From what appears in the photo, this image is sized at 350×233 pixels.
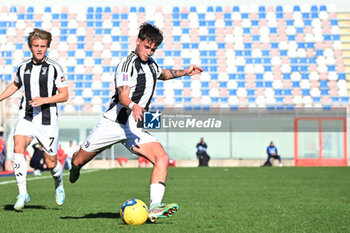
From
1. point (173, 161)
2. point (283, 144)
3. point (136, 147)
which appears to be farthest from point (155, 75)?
point (283, 144)

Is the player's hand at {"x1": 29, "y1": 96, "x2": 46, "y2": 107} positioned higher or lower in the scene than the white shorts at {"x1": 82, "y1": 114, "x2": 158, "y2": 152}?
higher

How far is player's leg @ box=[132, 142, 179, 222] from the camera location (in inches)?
201

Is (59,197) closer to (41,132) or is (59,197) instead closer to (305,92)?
(41,132)

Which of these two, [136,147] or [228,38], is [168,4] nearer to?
[228,38]

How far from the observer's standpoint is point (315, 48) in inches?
1453

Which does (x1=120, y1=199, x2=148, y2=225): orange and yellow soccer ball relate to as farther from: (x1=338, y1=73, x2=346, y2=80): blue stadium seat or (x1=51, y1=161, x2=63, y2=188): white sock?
(x1=338, y1=73, x2=346, y2=80): blue stadium seat

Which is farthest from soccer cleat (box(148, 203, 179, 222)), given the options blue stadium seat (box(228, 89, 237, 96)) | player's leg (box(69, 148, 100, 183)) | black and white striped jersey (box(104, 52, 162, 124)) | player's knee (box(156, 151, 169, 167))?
blue stadium seat (box(228, 89, 237, 96))

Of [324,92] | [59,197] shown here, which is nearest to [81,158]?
[59,197]

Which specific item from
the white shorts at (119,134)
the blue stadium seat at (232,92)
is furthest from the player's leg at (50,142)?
the blue stadium seat at (232,92)

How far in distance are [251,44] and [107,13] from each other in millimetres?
10051

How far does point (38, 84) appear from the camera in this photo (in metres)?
6.84

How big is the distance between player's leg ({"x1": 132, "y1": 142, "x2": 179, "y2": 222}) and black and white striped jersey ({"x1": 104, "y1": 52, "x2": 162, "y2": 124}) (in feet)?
1.24

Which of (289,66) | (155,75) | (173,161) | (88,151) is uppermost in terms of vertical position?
(289,66)

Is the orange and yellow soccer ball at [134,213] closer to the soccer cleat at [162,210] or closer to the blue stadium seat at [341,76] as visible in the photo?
the soccer cleat at [162,210]
